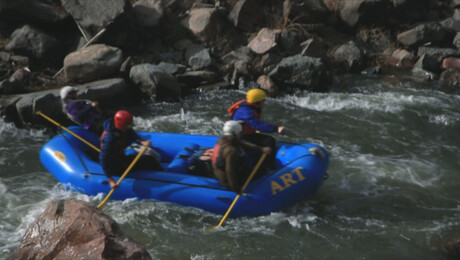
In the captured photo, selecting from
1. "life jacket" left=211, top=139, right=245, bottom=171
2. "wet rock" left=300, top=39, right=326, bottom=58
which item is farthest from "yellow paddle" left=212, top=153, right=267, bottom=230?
"wet rock" left=300, top=39, right=326, bottom=58

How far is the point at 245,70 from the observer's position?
11.4 meters

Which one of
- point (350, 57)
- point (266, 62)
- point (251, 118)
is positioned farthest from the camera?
point (350, 57)

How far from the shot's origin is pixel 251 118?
21.0 ft

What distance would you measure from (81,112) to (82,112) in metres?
0.01

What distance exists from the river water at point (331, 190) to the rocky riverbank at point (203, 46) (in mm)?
632

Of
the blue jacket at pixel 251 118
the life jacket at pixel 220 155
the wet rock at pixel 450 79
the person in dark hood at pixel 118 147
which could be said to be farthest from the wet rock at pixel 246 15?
the life jacket at pixel 220 155

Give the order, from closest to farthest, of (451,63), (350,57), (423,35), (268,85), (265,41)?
(268,85), (451,63), (265,41), (350,57), (423,35)

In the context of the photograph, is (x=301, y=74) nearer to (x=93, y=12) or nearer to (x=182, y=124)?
(x=182, y=124)

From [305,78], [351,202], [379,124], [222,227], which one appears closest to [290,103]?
[305,78]

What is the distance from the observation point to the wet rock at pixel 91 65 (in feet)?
33.6

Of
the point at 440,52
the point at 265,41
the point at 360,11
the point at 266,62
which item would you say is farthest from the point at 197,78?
the point at 440,52

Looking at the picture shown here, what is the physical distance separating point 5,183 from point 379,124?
627 cm

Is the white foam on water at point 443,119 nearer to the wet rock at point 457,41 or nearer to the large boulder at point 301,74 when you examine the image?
the large boulder at point 301,74

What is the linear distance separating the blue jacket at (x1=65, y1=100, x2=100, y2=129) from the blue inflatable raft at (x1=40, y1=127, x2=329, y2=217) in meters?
0.35
